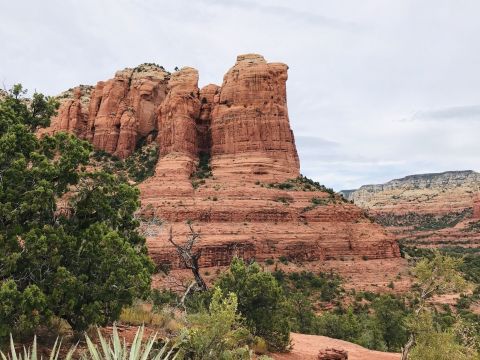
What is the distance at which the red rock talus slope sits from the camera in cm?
12375

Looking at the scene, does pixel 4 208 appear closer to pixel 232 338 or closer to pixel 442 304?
pixel 232 338

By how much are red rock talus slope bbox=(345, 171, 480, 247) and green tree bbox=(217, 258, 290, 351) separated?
3988 inches

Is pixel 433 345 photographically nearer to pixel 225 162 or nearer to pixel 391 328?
pixel 391 328

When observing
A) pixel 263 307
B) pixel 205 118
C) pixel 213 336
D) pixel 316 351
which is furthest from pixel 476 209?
pixel 213 336

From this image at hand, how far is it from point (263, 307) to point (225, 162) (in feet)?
152

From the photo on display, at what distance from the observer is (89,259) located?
494 inches

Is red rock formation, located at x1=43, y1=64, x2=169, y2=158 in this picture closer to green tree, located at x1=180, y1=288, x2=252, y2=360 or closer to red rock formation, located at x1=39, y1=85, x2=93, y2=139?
red rock formation, located at x1=39, y1=85, x2=93, y2=139

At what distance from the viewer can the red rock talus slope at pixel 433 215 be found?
406ft

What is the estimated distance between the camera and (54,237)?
11.5m

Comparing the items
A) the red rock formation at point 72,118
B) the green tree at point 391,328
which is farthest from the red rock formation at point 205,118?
the green tree at point 391,328

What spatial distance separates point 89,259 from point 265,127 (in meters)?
57.1

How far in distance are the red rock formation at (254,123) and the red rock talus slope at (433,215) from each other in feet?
206

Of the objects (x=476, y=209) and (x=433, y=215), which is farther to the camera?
(x=433, y=215)

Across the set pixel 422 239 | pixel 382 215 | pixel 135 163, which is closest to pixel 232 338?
pixel 135 163
